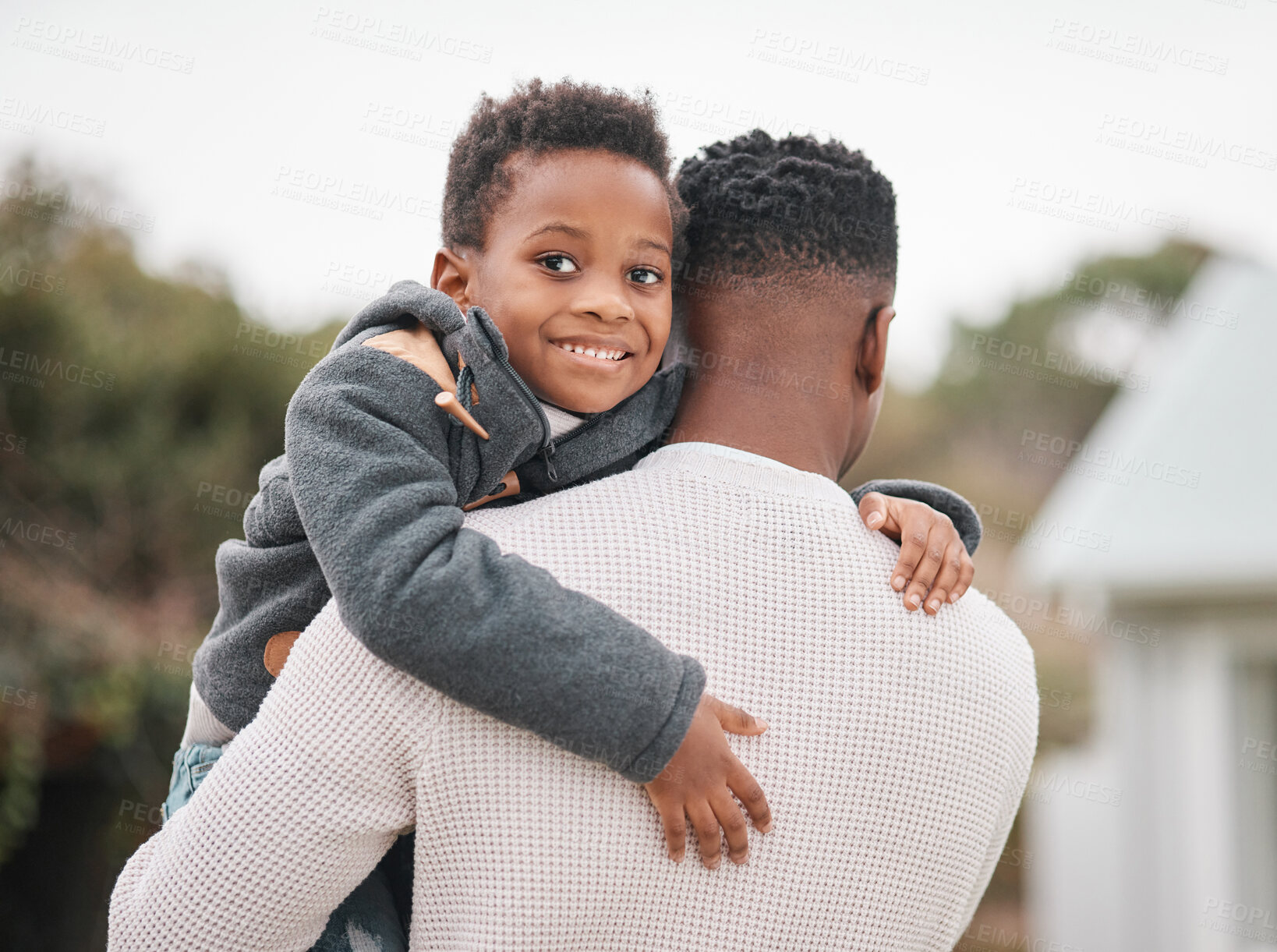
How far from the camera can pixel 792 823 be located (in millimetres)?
1349

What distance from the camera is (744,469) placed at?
150 cm

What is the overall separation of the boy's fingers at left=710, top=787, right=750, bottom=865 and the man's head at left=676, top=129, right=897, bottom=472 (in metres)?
0.62

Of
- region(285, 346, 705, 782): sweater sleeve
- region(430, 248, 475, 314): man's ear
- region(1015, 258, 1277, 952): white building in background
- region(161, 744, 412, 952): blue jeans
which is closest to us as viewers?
region(285, 346, 705, 782): sweater sleeve

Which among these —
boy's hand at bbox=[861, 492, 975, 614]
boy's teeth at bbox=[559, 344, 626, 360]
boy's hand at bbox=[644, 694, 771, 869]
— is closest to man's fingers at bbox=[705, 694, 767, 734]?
boy's hand at bbox=[644, 694, 771, 869]

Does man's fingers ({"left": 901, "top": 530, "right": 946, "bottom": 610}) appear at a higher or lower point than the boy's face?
lower

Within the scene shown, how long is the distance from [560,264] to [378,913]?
3.35 ft

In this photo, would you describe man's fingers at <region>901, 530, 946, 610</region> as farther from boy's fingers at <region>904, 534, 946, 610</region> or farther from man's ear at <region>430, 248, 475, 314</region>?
man's ear at <region>430, 248, 475, 314</region>

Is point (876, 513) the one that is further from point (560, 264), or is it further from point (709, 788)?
point (560, 264)

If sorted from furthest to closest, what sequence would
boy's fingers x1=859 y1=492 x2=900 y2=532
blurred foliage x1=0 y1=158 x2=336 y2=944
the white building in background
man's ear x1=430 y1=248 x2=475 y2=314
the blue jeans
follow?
1. the white building in background
2. blurred foliage x1=0 y1=158 x2=336 y2=944
3. man's ear x1=430 y1=248 x2=475 y2=314
4. boy's fingers x1=859 y1=492 x2=900 y2=532
5. the blue jeans

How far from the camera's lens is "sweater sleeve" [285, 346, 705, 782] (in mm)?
1200

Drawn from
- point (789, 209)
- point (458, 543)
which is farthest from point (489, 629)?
point (789, 209)

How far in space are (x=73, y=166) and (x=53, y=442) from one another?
200cm

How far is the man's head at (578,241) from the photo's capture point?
1.71 meters

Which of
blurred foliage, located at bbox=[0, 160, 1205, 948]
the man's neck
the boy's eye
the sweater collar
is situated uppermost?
the boy's eye
